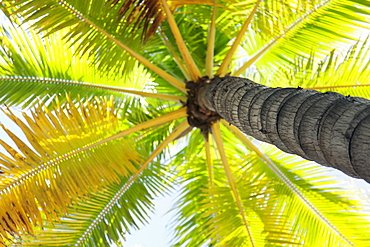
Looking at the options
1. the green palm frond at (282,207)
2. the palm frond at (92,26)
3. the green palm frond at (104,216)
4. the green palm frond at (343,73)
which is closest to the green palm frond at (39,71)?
the palm frond at (92,26)

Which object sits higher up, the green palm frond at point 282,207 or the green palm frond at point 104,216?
the green palm frond at point 104,216

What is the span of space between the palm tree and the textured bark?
0.53 meters

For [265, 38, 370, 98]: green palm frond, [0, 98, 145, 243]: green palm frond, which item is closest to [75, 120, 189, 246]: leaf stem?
[0, 98, 145, 243]: green palm frond

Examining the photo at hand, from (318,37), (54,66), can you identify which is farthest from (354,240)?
(54,66)

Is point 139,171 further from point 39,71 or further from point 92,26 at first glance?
point 92,26

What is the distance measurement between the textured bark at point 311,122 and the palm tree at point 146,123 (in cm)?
53

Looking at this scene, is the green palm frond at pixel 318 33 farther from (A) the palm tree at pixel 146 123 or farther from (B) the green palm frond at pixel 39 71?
(B) the green palm frond at pixel 39 71

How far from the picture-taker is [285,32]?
551 cm

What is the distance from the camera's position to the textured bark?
6.48 ft

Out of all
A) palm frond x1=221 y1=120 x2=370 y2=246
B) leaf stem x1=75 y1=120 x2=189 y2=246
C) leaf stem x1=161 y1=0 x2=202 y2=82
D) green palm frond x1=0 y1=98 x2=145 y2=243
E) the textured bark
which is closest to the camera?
the textured bark

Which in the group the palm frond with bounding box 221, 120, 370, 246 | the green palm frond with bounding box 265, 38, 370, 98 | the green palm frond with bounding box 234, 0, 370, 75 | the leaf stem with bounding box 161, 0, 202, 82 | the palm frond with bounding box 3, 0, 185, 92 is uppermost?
the palm frond with bounding box 3, 0, 185, 92

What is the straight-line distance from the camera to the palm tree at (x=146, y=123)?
420 cm

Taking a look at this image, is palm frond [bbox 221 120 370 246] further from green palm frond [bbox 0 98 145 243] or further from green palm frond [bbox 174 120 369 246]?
green palm frond [bbox 0 98 145 243]

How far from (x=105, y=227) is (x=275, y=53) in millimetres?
3495
